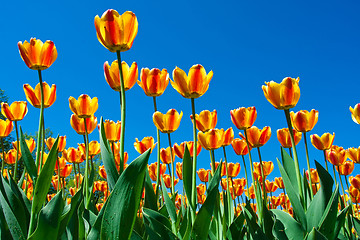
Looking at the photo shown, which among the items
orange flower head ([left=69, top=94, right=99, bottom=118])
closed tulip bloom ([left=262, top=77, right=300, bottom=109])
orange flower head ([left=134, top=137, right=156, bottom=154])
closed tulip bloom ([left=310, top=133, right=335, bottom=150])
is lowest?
closed tulip bloom ([left=310, top=133, right=335, bottom=150])

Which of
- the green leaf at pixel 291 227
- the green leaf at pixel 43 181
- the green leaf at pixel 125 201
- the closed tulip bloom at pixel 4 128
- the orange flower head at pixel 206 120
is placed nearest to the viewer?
the green leaf at pixel 125 201

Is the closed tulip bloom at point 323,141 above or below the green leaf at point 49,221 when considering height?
above

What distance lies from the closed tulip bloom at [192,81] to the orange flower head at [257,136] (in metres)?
0.96

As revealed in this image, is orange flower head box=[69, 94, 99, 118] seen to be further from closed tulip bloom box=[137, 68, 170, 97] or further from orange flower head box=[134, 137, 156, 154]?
orange flower head box=[134, 137, 156, 154]

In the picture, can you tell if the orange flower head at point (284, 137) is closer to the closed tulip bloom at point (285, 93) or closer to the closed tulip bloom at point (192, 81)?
the closed tulip bloom at point (285, 93)

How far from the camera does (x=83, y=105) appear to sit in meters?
2.33

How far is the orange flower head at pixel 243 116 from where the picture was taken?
92.7 inches

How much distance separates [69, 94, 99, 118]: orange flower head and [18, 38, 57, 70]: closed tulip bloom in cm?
48

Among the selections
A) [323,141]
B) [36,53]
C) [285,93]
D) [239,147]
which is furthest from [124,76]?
[323,141]

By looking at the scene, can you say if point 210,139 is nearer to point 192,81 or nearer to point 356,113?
point 192,81

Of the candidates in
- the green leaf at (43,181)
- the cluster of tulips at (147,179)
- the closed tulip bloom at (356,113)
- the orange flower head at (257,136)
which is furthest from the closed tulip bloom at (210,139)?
the closed tulip bloom at (356,113)

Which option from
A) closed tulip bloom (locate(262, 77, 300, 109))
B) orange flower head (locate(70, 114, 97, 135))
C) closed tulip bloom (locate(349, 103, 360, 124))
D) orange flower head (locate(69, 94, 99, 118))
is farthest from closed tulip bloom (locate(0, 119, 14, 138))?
closed tulip bloom (locate(349, 103, 360, 124))

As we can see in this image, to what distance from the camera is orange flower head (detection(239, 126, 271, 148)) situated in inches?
103

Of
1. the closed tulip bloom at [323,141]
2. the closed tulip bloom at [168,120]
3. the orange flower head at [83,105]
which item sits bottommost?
the closed tulip bloom at [323,141]
